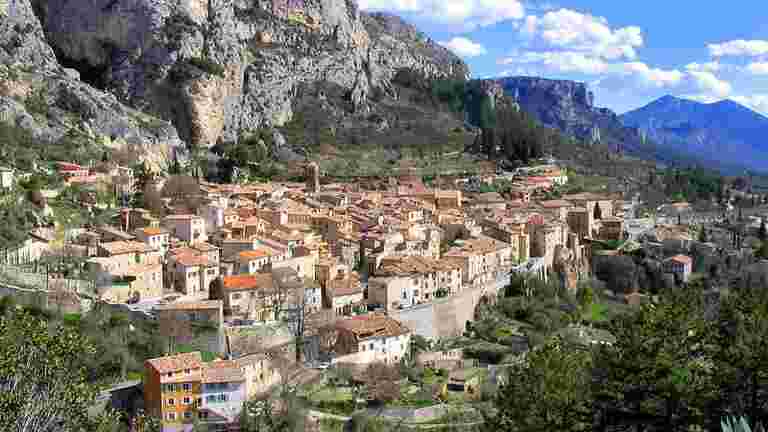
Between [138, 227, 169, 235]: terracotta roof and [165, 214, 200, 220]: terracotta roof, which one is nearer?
[138, 227, 169, 235]: terracotta roof

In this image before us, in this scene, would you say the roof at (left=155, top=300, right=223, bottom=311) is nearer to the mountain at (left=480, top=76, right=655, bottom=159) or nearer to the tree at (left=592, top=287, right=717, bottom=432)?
the tree at (left=592, top=287, right=717, bottom=432)

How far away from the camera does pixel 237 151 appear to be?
56.9 m

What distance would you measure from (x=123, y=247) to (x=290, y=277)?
555 cm

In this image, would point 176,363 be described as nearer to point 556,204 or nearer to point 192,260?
point 192,260

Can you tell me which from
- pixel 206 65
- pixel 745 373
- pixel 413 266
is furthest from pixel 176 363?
pixel 206 65

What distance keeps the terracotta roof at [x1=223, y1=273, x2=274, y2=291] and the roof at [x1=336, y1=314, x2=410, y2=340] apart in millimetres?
2743

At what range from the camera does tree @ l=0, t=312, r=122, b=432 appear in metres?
9.77

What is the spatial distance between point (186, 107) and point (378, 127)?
20201mm

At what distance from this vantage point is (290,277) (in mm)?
27531

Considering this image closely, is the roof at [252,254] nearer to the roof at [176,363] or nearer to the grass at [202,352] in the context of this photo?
the grass at [202,352]

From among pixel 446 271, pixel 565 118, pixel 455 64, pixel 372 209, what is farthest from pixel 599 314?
pixel 565 118

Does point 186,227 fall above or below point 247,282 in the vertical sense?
above

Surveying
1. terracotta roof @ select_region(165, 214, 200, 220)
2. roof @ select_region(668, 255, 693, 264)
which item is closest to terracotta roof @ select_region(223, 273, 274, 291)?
terracotta roof @ select_region(165, 214, 200, 220)

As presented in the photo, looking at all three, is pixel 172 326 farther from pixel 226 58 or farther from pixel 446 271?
pixel 226 58
